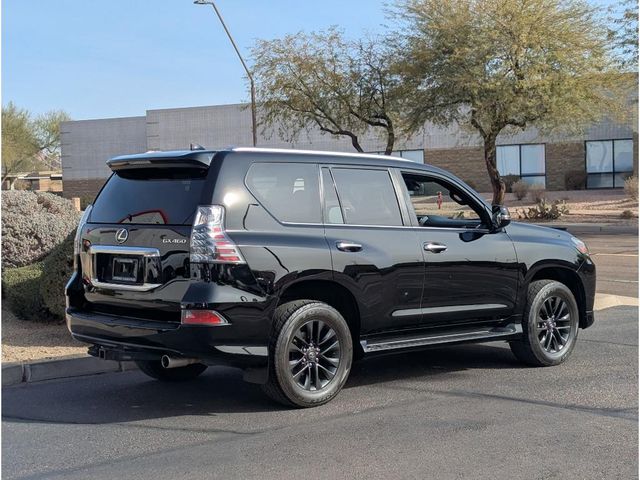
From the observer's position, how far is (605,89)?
2825 cm

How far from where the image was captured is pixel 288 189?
641cm

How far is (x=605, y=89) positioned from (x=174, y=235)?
25477mm

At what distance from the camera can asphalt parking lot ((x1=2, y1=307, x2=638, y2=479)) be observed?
16.3ft

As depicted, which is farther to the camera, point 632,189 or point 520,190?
point 520,190

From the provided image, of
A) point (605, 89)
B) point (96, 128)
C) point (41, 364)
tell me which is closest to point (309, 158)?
point (41, 364)

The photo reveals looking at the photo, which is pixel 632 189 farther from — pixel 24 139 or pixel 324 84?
pixel 24 139

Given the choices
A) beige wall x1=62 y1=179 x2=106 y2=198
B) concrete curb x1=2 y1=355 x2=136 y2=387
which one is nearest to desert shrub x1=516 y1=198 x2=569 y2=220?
concrete curb x1=2 y1=355 x2=136 y2=387

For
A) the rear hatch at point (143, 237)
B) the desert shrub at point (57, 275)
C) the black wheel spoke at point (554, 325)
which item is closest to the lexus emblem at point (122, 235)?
the rear hatch at point (143, 237)

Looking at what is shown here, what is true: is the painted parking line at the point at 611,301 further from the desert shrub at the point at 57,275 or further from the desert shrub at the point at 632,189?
the desert shrub at the point at 632,189

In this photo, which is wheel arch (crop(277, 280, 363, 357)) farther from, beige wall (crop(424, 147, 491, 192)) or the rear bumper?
beige wall (crop(424, 147, 491, 192))

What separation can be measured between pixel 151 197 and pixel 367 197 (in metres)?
1.81

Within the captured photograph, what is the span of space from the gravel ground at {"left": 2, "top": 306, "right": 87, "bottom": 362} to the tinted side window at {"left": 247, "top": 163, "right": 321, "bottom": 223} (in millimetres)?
3205

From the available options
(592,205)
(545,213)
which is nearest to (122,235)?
(545,213)

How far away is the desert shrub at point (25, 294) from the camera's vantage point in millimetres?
9805
